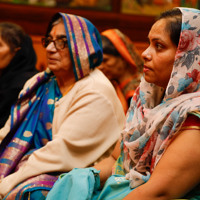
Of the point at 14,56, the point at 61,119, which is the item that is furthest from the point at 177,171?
the point at 14,56

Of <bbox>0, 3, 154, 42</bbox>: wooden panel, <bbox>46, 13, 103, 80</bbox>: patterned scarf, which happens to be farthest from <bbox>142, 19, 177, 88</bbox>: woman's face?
<bbox>0, 3, 154, 42</bbox>: wooden panel

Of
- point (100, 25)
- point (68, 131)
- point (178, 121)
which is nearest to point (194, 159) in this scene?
point (178, 121)

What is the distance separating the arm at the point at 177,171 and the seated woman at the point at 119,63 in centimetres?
225

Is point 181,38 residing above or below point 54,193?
above

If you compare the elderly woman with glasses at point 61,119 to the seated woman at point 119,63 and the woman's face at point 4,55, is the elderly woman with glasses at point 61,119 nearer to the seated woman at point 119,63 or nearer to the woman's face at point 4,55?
the woman's face at point 4,55

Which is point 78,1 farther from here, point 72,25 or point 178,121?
point 178,121

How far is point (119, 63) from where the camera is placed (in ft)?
12.2

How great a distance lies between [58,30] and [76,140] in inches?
32.9

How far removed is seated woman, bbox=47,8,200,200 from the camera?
4.45ft

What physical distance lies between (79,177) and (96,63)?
1.08 meters

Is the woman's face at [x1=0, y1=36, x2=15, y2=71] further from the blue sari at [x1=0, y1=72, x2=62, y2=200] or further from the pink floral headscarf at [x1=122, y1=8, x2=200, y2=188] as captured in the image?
the pink floral headscarf at [x1=122, y1=8, x2=200, y2=188]

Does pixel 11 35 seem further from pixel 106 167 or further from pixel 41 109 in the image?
pixel 106 167

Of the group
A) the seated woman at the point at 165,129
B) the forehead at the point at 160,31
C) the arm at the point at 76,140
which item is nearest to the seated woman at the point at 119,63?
the arm at the point at 76,140

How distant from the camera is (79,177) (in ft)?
5.40
